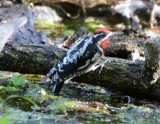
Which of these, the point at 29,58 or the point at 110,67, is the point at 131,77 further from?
the point at 29,58

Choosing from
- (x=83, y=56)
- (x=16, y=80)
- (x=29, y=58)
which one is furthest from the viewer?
(x=29, y=58)

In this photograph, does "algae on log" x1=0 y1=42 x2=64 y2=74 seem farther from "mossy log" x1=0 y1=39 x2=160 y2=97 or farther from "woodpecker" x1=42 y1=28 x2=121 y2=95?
"woodpecker" x1=42 y1=28 x2=121 y2=95

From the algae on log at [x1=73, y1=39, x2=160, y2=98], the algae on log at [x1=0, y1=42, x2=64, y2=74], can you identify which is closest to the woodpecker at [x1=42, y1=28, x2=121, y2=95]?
the algae on log at [x1=73, y1=39, x2=160, y2=98]

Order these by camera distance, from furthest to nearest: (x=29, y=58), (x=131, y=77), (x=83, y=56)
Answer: (x=29, y=58) → (x=131, y=77) → (x=83, y=56)

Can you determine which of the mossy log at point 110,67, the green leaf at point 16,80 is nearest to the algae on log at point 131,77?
the mossy log at point 110,67

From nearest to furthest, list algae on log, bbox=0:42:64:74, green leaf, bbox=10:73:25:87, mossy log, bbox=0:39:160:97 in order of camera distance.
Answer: mossy log, bbox=0:39:160:97, green leaf, bbox=10:73:25:87, algae on log, bbox=0:42:64:74

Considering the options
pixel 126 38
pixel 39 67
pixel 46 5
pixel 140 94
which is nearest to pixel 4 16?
pixel 46 5

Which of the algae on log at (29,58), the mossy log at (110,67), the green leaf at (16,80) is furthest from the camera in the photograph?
the algae on log at (29,58)

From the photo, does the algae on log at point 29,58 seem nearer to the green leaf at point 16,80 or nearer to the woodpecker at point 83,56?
the green leaf at point 16,80

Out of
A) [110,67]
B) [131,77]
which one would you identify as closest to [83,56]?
[110,67]

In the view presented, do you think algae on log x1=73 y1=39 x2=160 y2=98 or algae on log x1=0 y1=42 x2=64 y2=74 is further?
algae on log x1=0 y1=42 x2=64 y2=74

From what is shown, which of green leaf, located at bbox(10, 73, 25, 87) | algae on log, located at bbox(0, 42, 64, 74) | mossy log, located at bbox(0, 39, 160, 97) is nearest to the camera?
mossy log, located at bbox(0, 39, 160, 97)

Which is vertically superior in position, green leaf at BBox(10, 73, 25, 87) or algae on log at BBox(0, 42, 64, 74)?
algae on log at BBox(0, 42, 64, 74)
